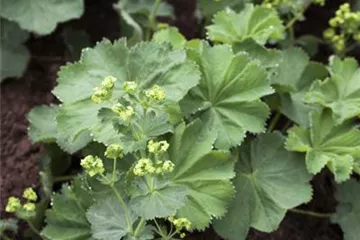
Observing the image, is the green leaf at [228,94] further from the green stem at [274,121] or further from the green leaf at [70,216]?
the green leaf at [70,216]

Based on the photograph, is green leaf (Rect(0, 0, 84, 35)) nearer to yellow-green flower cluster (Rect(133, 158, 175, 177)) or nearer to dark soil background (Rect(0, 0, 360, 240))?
dark soil background (Rect(0, 0, 360, 240))

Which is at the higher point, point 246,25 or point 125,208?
point 246,25

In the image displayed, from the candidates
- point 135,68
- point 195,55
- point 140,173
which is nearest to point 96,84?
point 135,68

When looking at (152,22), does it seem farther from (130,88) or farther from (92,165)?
(92,165)

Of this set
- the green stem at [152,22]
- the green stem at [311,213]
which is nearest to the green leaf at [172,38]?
the green stem at [152,22]

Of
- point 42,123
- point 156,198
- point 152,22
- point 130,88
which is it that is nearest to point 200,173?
point 156,198

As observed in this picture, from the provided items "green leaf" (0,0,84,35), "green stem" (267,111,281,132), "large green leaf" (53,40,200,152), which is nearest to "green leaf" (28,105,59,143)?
"large green leaf" (53,40,200,152)

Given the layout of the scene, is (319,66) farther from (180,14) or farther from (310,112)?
(180,14)
